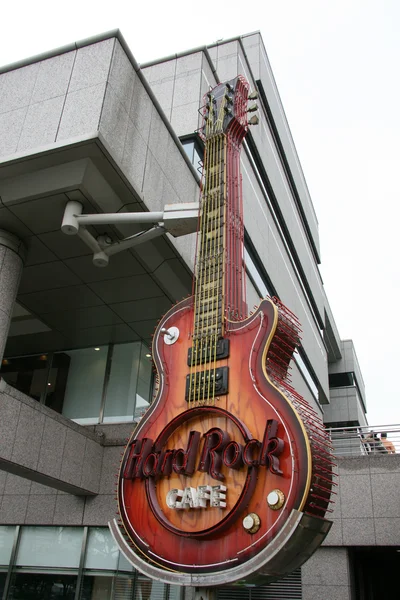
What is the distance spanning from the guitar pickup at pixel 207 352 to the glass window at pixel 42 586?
7962 millimetres

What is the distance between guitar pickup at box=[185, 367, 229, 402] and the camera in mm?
8070

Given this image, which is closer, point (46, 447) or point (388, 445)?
point (46, 447)

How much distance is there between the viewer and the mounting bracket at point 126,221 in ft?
33.4

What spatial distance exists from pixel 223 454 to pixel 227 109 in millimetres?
7833

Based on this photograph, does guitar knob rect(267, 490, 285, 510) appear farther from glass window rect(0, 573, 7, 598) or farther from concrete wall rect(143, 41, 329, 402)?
concrete wall rect(143, 41, 329, 402)

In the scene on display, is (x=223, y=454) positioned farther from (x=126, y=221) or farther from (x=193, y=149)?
(x=193, y=149)

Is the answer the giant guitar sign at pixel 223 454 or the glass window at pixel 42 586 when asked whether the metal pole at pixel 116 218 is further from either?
the glass window at pixel 42 586

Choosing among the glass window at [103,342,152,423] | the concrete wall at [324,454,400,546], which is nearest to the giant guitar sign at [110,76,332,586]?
the concrete wall at [324,454,400,546]

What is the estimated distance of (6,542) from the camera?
1435cm

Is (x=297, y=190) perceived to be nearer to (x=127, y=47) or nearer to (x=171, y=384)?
(x=127, y=47)

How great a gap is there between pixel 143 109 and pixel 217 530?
8.51 m

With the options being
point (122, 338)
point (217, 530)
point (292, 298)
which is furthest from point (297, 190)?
point (217, 530)

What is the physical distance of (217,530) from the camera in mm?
7008

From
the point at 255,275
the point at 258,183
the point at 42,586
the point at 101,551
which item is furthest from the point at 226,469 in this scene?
the point at 258,183
